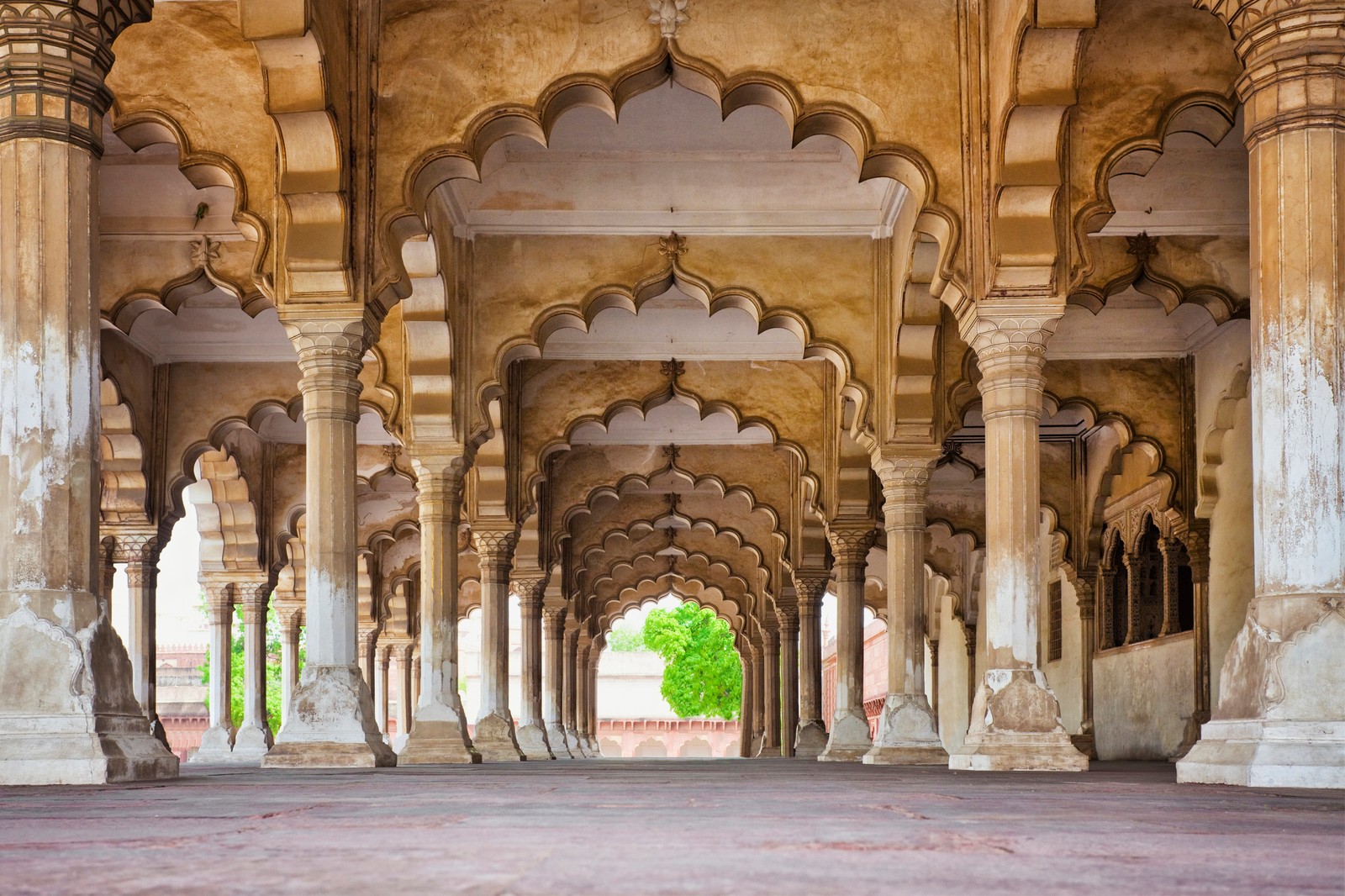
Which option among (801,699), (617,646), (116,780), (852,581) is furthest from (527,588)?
(617,646)

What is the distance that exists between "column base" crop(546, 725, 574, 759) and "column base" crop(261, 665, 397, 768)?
12.2m

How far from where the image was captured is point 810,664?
23.1 meters

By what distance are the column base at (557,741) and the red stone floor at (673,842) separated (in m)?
17.0

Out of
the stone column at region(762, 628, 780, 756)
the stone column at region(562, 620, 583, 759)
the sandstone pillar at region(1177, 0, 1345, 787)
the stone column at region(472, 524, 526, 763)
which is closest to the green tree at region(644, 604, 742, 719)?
the stone column at region(562, 620, 583, 759)

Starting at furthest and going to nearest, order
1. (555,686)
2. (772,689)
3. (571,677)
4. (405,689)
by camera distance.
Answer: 1. (405,689)
2. (571,677)
3. (772,689)
4. (555,686)

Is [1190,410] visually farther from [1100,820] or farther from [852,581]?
[1100,820]

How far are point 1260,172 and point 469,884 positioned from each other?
17.2 ft

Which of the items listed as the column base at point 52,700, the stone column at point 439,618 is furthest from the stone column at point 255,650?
the column base at point 52,700

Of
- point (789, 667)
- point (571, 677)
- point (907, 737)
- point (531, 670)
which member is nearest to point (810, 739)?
point (789, 667)

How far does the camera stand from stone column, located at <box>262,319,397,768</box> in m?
10.3

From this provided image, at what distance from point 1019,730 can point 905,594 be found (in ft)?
15.7

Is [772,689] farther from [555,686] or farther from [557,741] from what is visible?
[557,741]

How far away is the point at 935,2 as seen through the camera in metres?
10.6

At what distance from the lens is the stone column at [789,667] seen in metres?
25.2
